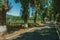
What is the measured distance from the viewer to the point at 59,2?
17.0 metres

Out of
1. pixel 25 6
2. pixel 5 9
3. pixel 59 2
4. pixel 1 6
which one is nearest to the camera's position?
pixel 59 2

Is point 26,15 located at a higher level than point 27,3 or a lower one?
lower

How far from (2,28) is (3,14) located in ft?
7.20

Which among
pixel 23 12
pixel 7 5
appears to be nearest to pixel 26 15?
pixel 23 12

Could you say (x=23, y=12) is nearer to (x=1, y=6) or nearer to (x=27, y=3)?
(x=27, y=3)

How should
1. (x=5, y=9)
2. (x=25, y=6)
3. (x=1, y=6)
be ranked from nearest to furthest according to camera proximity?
(x=1, y=6)
(x=5, y=9)
(x=25, y=6)

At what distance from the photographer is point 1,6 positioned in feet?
85.7

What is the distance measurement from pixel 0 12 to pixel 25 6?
1405 cm

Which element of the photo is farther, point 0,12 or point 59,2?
point 0,12

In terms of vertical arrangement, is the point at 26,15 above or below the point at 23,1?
below

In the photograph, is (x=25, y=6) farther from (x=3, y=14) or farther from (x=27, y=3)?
(x=3, y=14)

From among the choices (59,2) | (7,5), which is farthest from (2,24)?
(59,2)

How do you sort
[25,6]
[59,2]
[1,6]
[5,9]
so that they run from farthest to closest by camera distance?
1. [25,6]
2. [5,9]
3. [1,6]
4. [59,2]

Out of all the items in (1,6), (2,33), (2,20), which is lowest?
(2,33)
